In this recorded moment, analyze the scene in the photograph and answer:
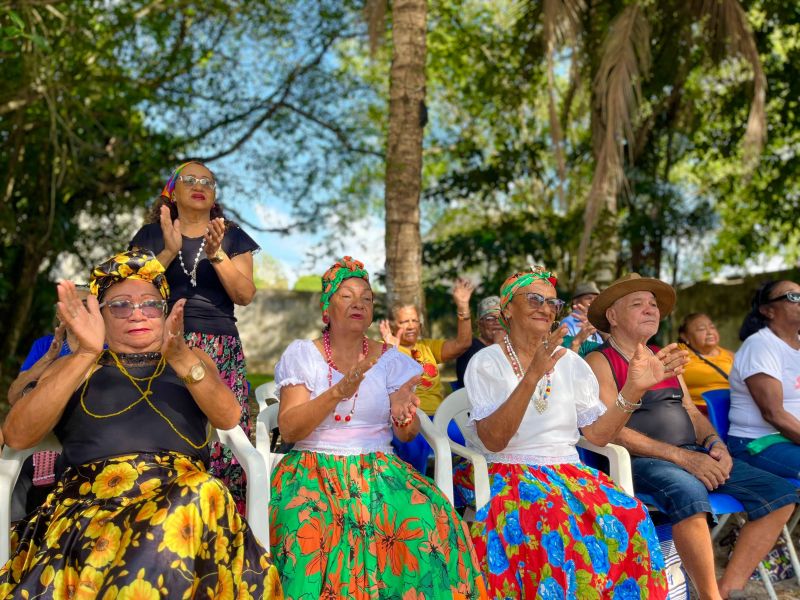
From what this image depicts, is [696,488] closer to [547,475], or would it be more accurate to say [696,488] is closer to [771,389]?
[547,475]

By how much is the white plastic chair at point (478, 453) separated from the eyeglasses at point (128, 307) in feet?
4.68

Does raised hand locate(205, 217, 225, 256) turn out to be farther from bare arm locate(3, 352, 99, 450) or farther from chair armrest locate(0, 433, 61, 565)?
chair armrest locate(0, 433, 61, 565)

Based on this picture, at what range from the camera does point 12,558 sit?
281 cm

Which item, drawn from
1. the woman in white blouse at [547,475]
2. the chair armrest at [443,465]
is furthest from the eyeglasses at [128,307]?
the woman in white blouse at [547,475]

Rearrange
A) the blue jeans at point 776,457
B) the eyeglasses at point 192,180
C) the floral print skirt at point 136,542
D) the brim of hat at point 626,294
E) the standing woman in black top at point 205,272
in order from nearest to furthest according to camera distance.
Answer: the floral print skirt at point 136,542 < the standing woman in black top at point 205,272 < the eyeglasses at point 192,180 < the brim of hat at point 626,294 < the blue jeans at point 776,457

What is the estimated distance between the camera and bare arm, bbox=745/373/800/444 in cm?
443

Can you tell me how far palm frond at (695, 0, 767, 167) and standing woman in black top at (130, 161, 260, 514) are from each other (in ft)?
22.6

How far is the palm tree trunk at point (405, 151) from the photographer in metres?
6.21

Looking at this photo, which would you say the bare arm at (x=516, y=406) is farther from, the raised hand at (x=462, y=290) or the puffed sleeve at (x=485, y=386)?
the raised hand at (x=462, y=290)

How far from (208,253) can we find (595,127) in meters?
6.58

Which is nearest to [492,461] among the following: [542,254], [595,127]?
[595,127]

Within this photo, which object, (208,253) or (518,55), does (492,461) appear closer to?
(208,253)

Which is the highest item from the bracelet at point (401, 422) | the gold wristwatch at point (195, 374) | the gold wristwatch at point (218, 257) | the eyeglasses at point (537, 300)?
the gold wristwatch at point (218, 257)

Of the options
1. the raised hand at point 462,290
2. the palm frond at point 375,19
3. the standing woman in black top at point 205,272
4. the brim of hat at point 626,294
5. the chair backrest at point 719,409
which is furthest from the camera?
the palm frond at point 375,19
